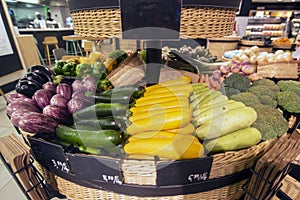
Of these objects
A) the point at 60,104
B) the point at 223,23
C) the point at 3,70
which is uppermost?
the point at 223,23

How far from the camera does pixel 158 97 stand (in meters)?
0.69

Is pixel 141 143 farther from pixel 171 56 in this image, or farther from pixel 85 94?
pixel 171 56

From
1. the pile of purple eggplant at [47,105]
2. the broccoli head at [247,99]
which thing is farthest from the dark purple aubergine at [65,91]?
the broccoli head at [247,99]

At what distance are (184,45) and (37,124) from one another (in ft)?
6.74

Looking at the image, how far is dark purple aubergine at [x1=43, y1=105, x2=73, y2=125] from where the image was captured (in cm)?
67

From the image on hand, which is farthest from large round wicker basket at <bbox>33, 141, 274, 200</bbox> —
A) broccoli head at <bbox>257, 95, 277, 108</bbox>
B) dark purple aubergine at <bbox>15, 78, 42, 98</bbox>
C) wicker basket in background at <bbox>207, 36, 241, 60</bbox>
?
wicker basket in background at <bbox>207, 36, 241, 60</bbox>

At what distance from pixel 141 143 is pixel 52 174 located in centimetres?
38

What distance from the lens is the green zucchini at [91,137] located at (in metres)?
0.57

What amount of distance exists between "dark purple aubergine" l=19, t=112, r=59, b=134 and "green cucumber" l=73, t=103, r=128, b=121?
100 millimetres

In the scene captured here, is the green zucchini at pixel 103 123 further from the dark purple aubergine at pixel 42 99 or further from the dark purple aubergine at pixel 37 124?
the dark purple aubergine at pixel 42 99

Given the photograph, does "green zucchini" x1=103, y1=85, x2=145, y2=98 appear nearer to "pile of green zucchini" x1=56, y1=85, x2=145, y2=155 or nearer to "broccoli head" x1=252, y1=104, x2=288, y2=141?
"pile of green zucchini" x1=56, y1=85, x2=145, y2=155

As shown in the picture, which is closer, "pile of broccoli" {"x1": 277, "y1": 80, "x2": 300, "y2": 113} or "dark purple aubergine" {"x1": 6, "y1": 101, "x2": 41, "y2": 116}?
"dark purple aubergine" {"x1": 6, "y1": 101, "x2": 41, "y2": 116}

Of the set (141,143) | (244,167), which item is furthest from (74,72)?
(244,167)

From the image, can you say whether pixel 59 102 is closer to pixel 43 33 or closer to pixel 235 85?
pixel 235 85
